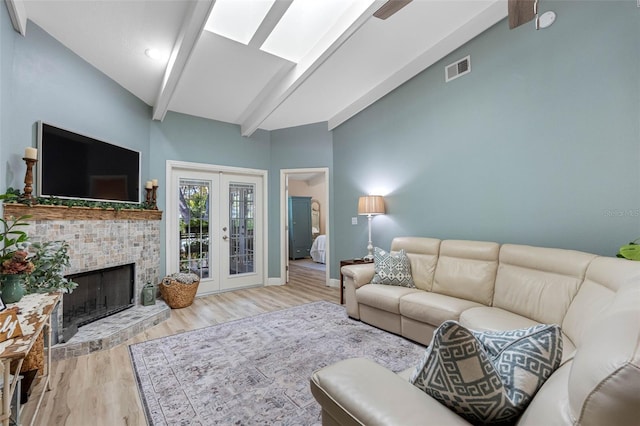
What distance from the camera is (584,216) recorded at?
2408 mm

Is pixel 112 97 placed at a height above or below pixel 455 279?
above

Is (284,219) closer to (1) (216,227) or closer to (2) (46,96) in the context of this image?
(1) (216,227)

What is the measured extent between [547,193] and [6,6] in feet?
15.4

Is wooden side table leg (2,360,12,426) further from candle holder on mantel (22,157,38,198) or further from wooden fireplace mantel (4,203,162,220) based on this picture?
candle holder on mantel (22,157,38,198)

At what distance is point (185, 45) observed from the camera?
264 cm

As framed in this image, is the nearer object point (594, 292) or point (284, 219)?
point (594, 292)

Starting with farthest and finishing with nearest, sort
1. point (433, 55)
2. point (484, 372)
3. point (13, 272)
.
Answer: point (433, 55)
point (13, 272)
point (484, 372)

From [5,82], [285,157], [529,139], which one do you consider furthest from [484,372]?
[285,157]

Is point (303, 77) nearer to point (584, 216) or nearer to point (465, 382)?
point (584, 216)

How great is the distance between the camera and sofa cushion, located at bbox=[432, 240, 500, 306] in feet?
8.86

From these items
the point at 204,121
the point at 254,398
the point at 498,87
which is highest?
the point at 204,121

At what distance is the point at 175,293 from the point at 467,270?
3611 mm

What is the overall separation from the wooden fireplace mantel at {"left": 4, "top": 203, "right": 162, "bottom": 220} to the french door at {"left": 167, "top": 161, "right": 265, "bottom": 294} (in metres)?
0.67

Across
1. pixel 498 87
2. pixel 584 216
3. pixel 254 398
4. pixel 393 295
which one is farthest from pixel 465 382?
pixel 498 87
